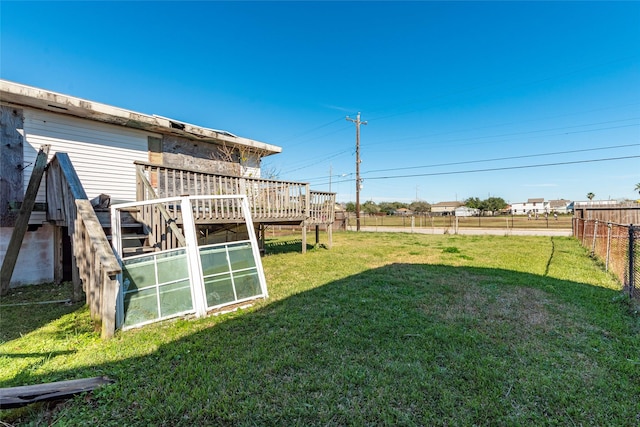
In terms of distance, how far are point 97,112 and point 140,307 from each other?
15.5ft

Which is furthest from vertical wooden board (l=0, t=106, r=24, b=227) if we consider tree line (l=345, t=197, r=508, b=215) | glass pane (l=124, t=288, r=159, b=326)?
tree line (l=345, t=197, r=508, b=215)

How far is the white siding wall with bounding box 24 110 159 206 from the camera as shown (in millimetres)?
5422

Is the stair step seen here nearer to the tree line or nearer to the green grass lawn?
the green grass lawn

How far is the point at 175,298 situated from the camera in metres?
3.40

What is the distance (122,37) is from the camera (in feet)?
27.3

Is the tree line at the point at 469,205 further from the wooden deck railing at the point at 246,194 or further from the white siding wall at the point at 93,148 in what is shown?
the white siding wall at the point at 93,148

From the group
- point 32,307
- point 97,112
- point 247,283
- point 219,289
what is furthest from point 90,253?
point 97,112

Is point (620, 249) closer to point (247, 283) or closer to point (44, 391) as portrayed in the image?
point (247, 283)

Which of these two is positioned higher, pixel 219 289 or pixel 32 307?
pixel 219 289

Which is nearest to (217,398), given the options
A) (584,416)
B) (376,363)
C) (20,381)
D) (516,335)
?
(376,363)

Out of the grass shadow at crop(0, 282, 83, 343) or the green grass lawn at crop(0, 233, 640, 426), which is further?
the grass shadow at crop(0, 282, 83, 343)

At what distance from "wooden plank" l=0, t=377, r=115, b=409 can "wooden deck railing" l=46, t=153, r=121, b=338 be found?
95cm

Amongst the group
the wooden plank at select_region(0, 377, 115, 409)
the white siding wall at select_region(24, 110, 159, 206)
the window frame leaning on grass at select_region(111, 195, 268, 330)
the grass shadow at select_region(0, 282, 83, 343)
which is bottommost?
the grass shadow at select_region(0, 282, 83, 343)

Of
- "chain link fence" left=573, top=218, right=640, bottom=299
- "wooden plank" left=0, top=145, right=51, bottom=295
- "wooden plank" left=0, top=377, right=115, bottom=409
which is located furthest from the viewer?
"wooden plank" left=0, top=145, right=51, bottom=295
